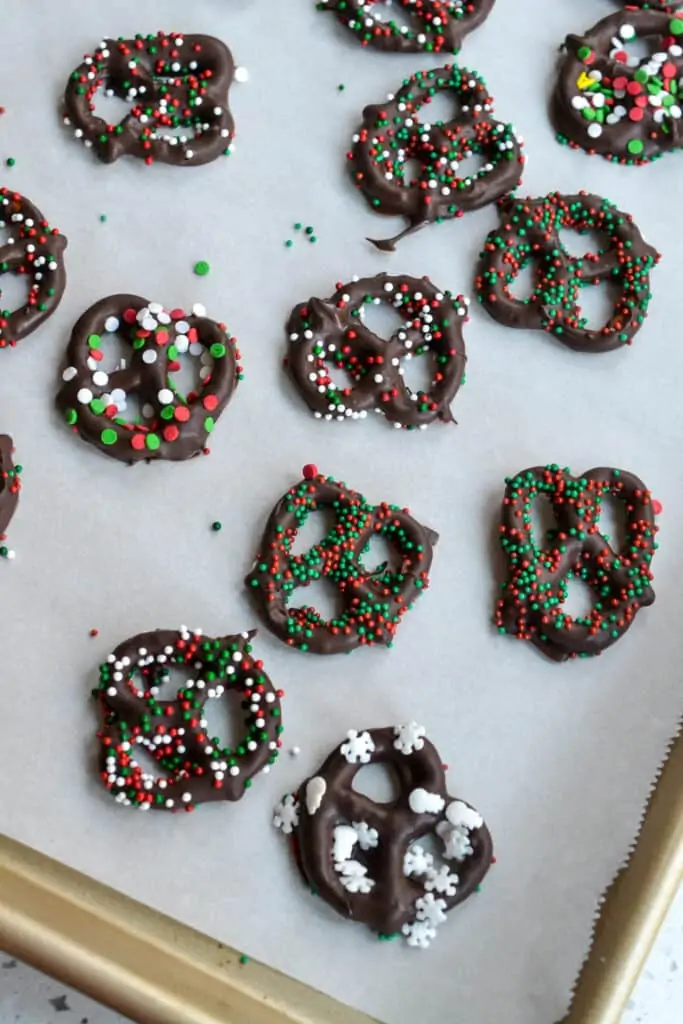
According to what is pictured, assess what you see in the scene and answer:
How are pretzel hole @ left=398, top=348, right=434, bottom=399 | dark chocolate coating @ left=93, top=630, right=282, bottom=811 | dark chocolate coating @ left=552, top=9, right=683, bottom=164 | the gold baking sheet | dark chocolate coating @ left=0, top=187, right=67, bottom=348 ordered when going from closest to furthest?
1. the gold baking sheet
2. dark chocolate coating @ left=93, top=630, right=282, bottom=811
3. dark chocolate coating @ left=0, top=187, right=67, bottom=348
4. pretzel hole @ left=398, top=348, right=434, bottom=399
5. dark chocolate coating @ left=552, top=9, right=683, bottom=164

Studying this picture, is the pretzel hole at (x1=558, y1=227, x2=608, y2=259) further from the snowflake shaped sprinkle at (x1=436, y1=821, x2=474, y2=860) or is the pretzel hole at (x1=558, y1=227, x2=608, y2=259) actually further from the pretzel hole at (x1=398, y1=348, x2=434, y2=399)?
the snowflake shaped sprinkle at (x1=436, y1=821, x2=474, y2=860)

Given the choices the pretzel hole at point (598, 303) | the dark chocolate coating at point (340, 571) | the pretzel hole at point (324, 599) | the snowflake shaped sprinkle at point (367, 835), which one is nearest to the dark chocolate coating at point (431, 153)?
the pretzel hole at point (598, 303)

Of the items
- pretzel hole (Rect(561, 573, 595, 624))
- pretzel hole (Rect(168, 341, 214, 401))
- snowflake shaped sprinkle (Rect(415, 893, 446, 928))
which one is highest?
pretzel hole (Rect(168, 341, 214, 401))

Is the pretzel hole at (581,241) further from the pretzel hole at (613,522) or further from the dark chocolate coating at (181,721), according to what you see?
the dark chocolate coating at (181,721)

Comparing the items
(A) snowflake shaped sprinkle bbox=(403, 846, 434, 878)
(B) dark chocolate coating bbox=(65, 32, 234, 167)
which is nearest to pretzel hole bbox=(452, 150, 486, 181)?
(B) dark chocolate coating bbox=(65, 32, 234, 167)

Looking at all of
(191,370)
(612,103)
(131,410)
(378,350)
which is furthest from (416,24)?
(131,410)

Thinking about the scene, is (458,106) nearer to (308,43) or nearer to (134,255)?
(308,43)

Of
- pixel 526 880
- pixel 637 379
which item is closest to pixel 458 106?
pixel 637 379
